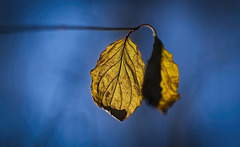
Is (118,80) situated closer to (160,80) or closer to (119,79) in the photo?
(119,79)

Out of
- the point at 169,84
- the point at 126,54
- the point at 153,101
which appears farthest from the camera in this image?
the point at 126,54

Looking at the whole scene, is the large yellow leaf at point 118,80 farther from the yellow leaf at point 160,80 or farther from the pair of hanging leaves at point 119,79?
the yellow leaf at point 160,80

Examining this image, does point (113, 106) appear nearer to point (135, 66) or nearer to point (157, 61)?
point (135, 66)

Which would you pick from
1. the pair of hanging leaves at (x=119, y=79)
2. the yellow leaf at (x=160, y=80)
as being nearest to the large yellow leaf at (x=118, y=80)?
the pair of hanging leaves at (x=119, y=79)

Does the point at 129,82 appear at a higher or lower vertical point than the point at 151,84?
higher

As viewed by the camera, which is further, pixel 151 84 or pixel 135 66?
pixel 135 66

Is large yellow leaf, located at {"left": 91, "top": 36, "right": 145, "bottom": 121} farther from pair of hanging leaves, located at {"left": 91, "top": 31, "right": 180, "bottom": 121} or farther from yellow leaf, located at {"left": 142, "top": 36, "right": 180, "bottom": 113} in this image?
yellow leaf, located at {"left": 142, "top": 36, "right": 180, "bottom": 113}

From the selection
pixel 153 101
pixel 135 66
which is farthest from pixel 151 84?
pixel 135 66
